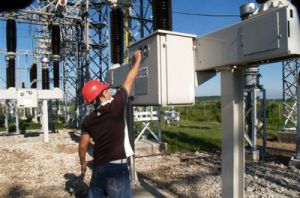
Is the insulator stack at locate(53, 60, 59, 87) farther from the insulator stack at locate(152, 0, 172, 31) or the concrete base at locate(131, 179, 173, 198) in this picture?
the insulator stack at locate(152, 0, 172, 31)

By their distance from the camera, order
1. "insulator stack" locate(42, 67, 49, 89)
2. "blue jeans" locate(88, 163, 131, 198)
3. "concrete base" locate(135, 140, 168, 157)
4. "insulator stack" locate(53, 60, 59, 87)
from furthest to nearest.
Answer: "insulator stack" locate(53, 60, 59, 87) < "insulator stack" locate(42, 67, 49, 89) < "concrete base" locate(135, 140, 168, 157) < "blue jeans" locate(88, 163, 131, 198)

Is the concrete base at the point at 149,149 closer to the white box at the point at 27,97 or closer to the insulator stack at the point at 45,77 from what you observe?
the insulator stack at the point at 45,77

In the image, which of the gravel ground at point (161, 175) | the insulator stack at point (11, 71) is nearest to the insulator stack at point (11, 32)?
the insulator stack at point (11, 71)

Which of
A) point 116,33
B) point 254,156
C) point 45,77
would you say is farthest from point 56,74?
point 116,33

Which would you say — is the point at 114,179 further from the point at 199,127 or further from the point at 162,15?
the point at 199,127

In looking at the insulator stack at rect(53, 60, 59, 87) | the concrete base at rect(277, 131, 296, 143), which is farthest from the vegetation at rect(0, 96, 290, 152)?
the insulator stack at rect(53, 60, 59, 87)

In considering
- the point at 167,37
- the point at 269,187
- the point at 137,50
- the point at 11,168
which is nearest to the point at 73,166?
the point at 11,168

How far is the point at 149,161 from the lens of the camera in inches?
350

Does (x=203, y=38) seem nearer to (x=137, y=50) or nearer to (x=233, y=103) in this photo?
(x=233, y=103)

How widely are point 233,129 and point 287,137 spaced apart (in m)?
11.7

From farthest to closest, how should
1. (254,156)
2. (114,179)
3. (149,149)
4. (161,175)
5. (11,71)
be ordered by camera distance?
(11,71) < (149,149) < (254,156) < (161,175) < (114,179)

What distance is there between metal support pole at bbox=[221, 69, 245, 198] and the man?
984 millimetres

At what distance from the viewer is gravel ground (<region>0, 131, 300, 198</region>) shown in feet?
20.3

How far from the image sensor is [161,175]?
7.40m
